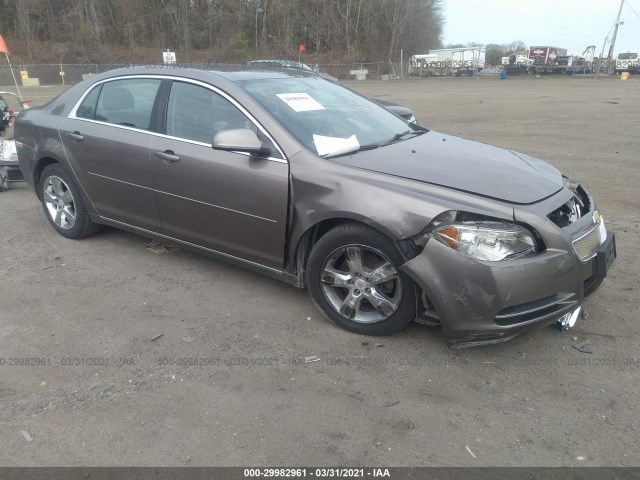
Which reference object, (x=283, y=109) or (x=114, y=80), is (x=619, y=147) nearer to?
(x=283, y=109)

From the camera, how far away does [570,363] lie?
304 cm

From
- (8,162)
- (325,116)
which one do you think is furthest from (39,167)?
(325,116)

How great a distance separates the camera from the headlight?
2.83 meters

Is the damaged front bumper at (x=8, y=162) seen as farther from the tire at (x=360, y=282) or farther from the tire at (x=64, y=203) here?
the tire at (x=360, y=282)

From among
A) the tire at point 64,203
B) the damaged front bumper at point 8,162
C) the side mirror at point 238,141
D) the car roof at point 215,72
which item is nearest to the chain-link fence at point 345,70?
the damaged front bumper at point 8,162

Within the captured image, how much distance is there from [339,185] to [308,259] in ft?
1.87

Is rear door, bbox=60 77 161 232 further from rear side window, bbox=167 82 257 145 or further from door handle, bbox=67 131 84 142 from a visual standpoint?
rear side window, bbox=167 82 257 145

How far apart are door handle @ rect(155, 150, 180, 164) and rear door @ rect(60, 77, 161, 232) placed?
0.56ft

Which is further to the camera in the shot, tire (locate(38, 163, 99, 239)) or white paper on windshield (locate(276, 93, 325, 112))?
tire (locate(38, 163, 99, 239))

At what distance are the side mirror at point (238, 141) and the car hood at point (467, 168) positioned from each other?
1.77 ft

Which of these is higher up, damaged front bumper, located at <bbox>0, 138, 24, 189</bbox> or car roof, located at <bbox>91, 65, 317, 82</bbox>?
car roof, located at <bbox>91, 65, 317, 82</bbox>

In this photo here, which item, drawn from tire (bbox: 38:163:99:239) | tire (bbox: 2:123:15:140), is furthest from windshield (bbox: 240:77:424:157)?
tire (bbox: 2:123:15:140)

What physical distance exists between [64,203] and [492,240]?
13.5 feet

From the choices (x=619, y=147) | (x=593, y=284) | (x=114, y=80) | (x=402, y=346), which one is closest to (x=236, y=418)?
(x=402, y=346)
